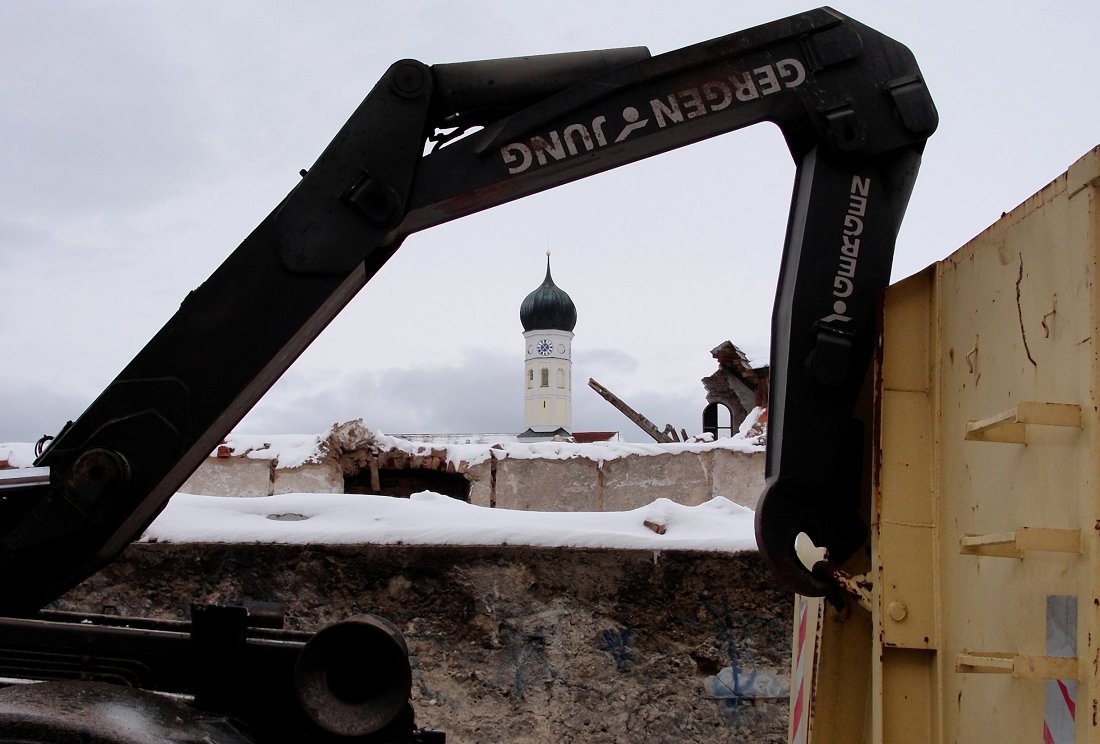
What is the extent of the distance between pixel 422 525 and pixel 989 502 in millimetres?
3517

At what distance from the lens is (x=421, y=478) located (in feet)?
41.3

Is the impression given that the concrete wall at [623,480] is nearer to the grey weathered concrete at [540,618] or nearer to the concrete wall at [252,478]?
the concrete wall at [252,478]

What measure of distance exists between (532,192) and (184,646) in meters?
1.52

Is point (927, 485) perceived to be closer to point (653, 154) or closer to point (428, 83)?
point (653, 154)

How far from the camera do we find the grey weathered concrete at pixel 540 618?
200 inches

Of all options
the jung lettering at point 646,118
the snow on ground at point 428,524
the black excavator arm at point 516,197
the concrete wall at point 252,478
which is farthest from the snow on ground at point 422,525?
the concrete wall at point 252,478

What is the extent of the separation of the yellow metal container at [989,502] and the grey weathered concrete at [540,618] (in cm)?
225

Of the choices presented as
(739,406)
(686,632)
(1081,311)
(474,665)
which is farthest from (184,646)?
(739,406)

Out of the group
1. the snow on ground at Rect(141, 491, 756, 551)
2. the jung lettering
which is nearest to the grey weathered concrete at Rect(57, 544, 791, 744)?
the snow on ground at Rect(141, 491, 756, 551)

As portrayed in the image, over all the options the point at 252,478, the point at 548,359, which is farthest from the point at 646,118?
the point at 548,359

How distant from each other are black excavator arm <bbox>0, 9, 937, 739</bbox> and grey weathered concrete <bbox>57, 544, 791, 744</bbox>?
2.34 meters

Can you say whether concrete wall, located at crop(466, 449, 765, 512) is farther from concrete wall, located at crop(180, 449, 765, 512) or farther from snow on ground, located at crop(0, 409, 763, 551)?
snow on ground, located at crop(0, 409, 763, 551)

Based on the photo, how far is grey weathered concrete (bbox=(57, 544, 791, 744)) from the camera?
5.09 m

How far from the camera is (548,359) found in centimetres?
8069
